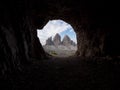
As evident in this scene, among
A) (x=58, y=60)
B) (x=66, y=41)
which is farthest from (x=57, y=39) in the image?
(x=58, y=60)

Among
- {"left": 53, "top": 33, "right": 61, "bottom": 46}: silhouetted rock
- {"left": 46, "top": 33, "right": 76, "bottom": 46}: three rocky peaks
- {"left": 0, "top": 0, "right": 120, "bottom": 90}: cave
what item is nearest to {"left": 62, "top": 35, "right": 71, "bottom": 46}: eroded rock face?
{"left": 46, "top": 33, "right": 76, "bottom": 46}: three rocky peaks

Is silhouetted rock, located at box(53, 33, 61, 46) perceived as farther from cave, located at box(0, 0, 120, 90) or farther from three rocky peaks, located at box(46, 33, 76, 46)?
cave, located at box(0, 0, 120, 90)

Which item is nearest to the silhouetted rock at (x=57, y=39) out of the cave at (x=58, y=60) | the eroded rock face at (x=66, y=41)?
the eroded rock face at (x=66, y=41)

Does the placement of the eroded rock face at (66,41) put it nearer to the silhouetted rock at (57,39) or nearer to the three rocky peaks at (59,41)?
the three rocky peaks at (59,41)

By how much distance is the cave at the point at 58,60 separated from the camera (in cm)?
663

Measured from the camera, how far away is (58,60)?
1719 centimetres

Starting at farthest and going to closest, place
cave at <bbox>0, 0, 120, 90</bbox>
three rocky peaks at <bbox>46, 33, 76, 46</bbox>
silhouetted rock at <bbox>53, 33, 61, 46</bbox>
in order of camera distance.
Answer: silhouetted rock at <bbox>53, 33, 61, 46</bbox>, three rocky peaks at <bbox>46, 33, 76, 46</bbox>, cave at <bbox>0, 0, 120, 90</bbox>

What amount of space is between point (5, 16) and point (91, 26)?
11.8 m

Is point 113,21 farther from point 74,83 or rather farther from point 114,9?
point 74,83

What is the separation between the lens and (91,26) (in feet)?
61.9

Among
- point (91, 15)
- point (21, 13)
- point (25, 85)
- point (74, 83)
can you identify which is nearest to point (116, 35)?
point (91, 15)

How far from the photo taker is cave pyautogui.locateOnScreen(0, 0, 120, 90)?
261 inches

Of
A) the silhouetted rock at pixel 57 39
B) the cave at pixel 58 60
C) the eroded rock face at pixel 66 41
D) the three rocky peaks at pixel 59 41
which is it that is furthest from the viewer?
the silhouetted rock at pixel 57 39

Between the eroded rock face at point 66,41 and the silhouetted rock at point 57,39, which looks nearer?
the eroded rock face at point 66,41
